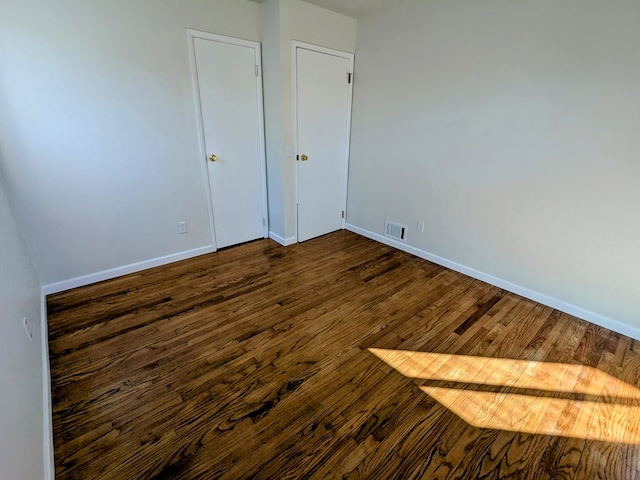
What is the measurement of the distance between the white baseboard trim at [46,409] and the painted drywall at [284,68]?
2222mm

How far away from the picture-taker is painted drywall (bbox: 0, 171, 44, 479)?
37.7 inches

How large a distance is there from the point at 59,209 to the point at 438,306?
317 centimetres

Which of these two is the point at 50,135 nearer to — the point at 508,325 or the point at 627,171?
the point at 508,325

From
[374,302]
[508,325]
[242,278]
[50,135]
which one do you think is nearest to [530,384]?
[508,325]

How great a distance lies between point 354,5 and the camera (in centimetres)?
299

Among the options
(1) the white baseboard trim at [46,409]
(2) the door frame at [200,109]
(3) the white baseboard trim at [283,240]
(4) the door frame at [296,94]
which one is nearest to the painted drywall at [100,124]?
(2) the door frame at [200,109]

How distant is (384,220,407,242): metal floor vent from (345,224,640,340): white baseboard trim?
0.06 meters

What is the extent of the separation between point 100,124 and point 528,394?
139 inches

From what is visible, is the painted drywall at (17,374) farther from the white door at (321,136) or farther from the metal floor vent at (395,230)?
the metal floor vent at (395,230)

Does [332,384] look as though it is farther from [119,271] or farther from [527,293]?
[119,271]

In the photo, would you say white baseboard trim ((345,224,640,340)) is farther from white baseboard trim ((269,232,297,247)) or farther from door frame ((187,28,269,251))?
door frame ((187,28,269,251))

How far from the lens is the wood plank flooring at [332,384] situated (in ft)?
4.50

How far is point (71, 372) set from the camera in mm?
1800

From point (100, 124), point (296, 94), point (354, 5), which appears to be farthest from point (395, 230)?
point (100, 124)
